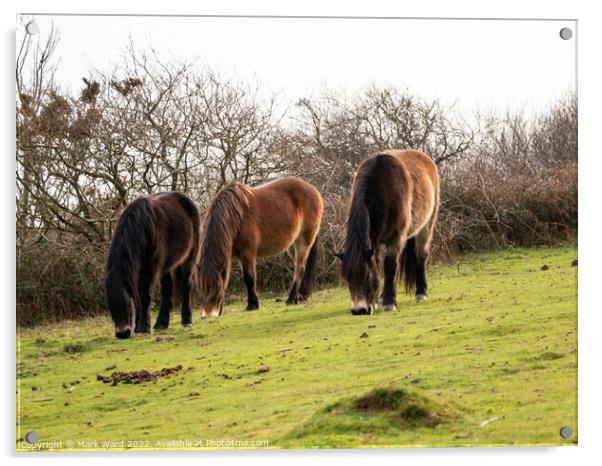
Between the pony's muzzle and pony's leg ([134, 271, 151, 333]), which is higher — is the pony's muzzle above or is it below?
below

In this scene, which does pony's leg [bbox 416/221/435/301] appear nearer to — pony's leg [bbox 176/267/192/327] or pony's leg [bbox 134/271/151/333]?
pony's leg [bbox 176/267/192/327]

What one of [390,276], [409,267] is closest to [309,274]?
[409,267]

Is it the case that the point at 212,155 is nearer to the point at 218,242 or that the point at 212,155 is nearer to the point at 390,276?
the point at 218,242

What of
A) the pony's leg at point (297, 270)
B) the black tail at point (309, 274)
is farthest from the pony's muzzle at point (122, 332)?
the black tail at point (309, 274)

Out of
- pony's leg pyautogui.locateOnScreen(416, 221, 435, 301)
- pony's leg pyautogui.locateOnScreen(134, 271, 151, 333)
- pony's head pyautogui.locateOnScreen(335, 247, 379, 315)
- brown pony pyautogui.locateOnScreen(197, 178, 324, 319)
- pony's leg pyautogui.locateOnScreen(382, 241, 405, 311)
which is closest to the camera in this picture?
pony's head pyautogui.locateOnScreen(335, 247, 379, 315)

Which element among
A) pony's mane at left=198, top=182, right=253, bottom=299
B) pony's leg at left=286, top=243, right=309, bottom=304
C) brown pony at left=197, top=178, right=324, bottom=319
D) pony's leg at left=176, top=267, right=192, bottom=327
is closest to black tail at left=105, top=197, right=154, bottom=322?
pony's mane at left=198, top=182, right=253, bottom=299

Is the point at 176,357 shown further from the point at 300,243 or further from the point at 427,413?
the point at 300,243

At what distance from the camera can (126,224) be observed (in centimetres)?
971

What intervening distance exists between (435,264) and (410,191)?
181 centimetres

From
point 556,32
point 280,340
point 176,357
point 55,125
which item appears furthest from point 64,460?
point 556,32

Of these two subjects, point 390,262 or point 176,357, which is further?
point 390,262

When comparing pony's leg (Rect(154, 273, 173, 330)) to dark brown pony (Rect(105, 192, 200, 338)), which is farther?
pony's leg (Rect(154, 273, 173, 330))

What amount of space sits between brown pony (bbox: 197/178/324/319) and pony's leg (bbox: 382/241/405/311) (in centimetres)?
187

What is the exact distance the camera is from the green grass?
692 centimetres
